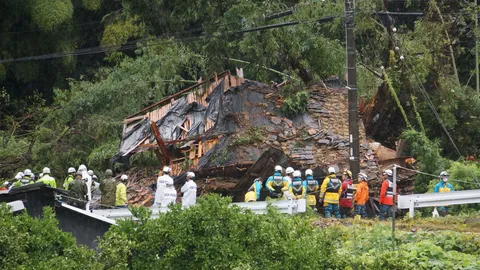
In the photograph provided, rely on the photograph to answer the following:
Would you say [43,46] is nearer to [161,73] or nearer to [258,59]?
[161,73]

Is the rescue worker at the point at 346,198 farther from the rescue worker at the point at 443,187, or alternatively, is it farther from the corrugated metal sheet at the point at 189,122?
the corrugated metal sheet at the point at 189,122

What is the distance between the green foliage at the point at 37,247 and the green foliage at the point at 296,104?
14889 millimetres

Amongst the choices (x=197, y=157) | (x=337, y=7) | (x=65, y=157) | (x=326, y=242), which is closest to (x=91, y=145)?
(x=65, y=157)

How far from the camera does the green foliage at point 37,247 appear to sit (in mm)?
11945

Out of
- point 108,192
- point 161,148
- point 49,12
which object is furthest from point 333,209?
point 49,12

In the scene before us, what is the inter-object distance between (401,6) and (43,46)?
1416 cm

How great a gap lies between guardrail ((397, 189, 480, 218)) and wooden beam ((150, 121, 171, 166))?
8.69 meters

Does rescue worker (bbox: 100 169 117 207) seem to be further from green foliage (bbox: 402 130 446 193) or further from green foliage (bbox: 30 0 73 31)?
green foliage (bbox: 30 0 73 31)

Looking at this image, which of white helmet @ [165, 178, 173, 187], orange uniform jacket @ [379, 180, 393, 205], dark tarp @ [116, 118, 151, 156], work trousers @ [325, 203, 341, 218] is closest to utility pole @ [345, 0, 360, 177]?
orange uniform jacket @ [379, 180, 393, 205]

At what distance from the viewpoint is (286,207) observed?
18438mm

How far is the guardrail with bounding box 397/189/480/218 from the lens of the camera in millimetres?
18938

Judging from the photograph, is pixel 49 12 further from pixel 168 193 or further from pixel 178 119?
pixel 168 193

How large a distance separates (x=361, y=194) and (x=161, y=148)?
21.5 feet

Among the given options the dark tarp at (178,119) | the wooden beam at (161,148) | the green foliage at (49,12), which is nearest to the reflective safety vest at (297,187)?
the wooden beam at (161,148)
